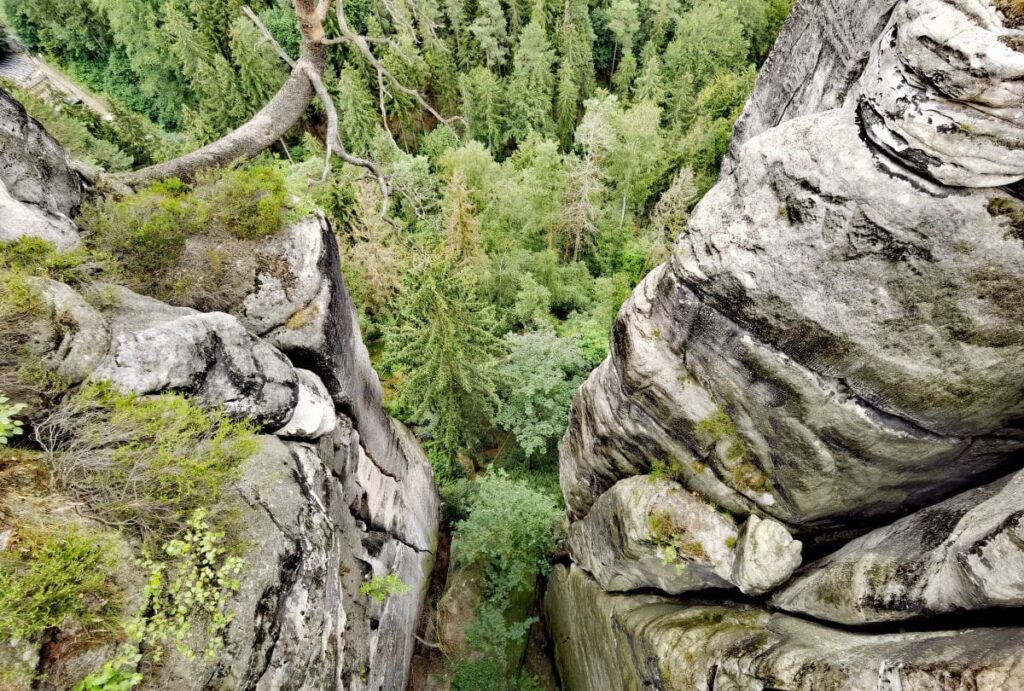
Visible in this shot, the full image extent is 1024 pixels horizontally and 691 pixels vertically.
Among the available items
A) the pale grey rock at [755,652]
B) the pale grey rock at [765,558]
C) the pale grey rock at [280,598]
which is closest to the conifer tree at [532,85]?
the pale grey rock at [765,558]

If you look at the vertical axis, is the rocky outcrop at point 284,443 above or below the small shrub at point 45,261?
below

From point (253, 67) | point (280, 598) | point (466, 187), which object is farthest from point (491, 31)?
point (280, 598)

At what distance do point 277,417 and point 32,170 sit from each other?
18.6 ft

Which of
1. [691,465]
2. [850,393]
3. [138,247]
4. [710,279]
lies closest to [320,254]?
[138,247]

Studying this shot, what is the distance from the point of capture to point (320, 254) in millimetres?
10016

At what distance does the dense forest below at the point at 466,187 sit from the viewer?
31.0ft

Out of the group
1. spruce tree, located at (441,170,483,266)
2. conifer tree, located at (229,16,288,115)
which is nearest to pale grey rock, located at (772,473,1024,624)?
spruce tree, located at (441,170,483,266)

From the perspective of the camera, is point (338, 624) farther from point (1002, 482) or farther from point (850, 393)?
point (1002, 482)

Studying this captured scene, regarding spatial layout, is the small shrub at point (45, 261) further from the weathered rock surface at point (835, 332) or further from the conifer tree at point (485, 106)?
the conifer tree at point (485, 106)

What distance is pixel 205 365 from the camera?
702 cm

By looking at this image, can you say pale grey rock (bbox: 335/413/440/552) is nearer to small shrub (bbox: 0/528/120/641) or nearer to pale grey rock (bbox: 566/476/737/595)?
small shrub (bbox: 0/528/120/641)

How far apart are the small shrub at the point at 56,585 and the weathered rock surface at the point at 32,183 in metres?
5.01

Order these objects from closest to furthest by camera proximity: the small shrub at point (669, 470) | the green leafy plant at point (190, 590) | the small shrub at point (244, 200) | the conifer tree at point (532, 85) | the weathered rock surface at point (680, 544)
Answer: the green leafy plant at point (190, 590), the weathered rock surface at point (680, 544), the small shrub at point (244, 200), the small shrub at point (669, 470), the conifer tree at point (532, 85)

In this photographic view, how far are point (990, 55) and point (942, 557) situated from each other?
5191mm
